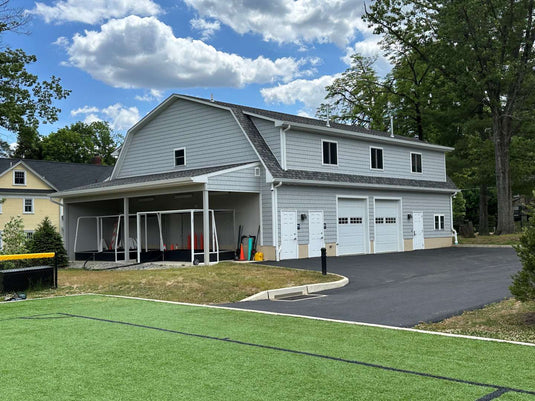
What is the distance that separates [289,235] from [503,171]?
18.9 metres

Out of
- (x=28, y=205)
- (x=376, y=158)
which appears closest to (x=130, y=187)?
(x=376, y=158)

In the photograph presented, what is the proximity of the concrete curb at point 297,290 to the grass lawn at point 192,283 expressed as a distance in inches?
10.8

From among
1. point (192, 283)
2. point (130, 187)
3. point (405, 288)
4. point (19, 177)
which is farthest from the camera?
point (19, 177)

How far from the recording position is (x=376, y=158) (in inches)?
990

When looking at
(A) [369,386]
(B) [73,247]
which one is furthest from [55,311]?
(B) [73,247]

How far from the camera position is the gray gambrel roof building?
20000mm

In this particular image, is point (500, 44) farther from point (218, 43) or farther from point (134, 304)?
point (134, 304)

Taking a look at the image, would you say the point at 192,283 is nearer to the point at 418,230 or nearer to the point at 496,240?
the point at 418,230

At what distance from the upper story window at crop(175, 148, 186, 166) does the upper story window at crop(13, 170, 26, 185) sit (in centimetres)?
2046

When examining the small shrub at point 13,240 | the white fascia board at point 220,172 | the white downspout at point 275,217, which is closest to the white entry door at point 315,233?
the white downspout at point 275,217

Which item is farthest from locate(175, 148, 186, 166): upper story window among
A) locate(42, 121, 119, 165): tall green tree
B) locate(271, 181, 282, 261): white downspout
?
locate(42, 121, 119, 165): tall green tree

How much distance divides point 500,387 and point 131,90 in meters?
30.9

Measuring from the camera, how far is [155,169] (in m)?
24.9

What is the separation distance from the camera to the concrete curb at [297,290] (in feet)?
41.0
